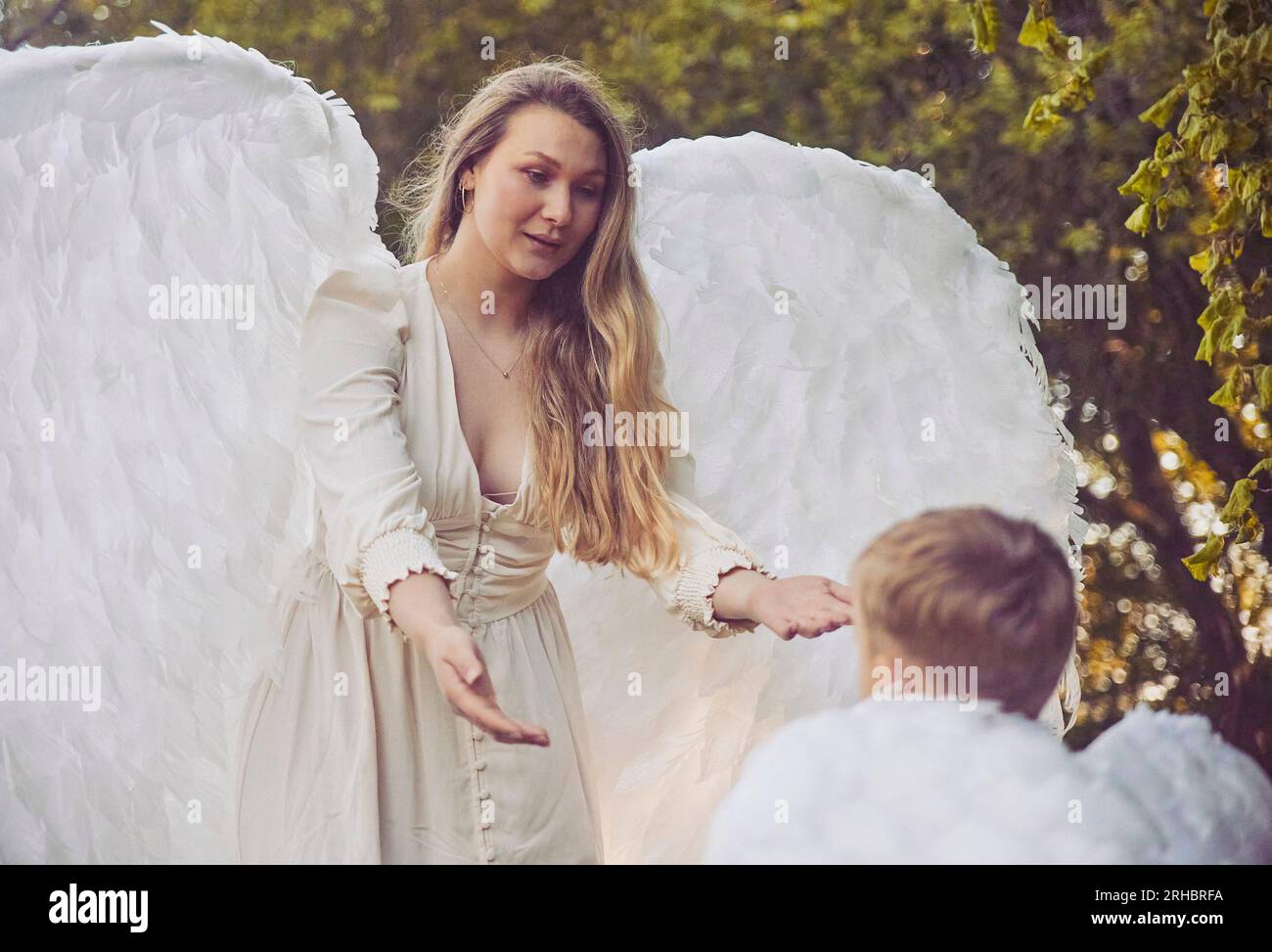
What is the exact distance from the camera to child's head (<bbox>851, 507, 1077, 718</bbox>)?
1216 millimetres

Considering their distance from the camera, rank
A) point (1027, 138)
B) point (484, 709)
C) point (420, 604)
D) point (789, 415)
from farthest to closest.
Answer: point (1027, 138), point (789, 415), point (420, 604), point (484, 709)

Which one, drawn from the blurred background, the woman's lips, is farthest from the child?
the blurred background

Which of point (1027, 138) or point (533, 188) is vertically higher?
point (1027, 138)

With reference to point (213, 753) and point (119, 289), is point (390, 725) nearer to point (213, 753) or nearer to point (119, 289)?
point (213, 753)

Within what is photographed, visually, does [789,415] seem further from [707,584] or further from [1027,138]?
[1027,138]

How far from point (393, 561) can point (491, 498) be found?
22 centimetres

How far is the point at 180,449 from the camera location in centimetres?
180

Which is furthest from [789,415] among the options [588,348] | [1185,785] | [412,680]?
[1185,785]

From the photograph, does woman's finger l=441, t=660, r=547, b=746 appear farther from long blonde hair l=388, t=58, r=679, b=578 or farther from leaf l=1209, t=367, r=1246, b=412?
leaf l=1209, t=367, r=1246, b=412

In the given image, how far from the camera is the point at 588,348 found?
173cm

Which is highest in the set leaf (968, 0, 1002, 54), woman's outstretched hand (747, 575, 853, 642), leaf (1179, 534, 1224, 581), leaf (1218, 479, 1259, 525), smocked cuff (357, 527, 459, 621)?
leaf (968, 0, 1002, 54)
